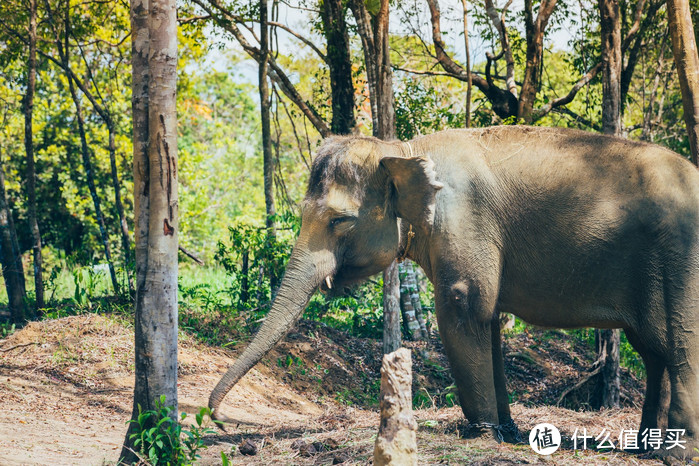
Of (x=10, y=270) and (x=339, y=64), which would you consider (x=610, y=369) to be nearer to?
(x=339, y=64)

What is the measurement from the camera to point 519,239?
530 cm

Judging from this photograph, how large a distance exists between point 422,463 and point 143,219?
87.5 inches

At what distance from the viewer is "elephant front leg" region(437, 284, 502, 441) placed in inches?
199

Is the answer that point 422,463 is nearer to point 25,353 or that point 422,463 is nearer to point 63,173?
point 25,353

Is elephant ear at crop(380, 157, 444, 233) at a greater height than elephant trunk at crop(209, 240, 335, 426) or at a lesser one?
greater

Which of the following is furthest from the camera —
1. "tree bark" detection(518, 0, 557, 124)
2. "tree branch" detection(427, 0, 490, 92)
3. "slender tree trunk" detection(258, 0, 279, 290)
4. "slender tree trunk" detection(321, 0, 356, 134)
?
"tree branch" detection(427, 0, 490, 92)

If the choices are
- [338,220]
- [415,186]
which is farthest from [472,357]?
[338,220]

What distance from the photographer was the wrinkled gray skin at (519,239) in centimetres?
497

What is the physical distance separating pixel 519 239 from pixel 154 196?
2603 millimetres

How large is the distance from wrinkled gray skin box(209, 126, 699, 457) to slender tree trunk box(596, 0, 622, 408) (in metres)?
2.25

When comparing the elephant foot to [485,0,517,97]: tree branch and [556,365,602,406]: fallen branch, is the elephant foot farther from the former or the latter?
[485,0,517,97]: tree branch

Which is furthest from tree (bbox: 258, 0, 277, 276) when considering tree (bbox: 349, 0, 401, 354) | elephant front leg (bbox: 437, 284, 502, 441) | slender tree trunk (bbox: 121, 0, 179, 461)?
slender tree trunk (bbox: 121, 0, 179, 461)

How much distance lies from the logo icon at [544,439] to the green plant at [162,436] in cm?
216

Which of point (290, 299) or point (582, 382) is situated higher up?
point (290, 299)
